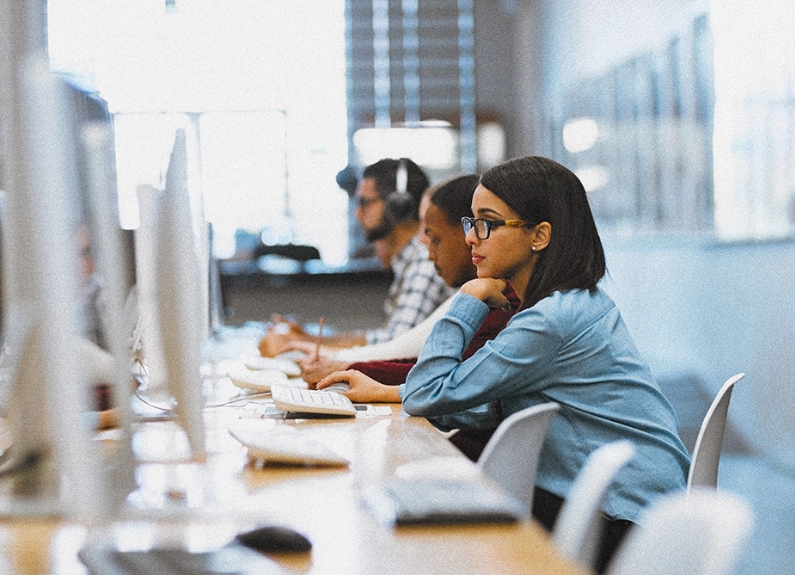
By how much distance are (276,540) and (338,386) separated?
4.65 feet

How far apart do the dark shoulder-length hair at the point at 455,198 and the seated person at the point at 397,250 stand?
63cm

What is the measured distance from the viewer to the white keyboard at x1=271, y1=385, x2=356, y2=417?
2006 millimetres

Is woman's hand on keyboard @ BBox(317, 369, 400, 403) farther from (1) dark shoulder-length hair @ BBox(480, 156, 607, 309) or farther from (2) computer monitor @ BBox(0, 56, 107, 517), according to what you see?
(2) computer monitor @ BBox(0, 56, 107, 517)

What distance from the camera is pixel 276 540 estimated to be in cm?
101

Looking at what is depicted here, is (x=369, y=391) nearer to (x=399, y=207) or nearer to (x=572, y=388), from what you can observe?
(x=572, y=388)

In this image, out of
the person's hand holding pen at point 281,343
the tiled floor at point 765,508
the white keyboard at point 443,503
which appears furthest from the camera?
the person's hand holding pen at point 281,343

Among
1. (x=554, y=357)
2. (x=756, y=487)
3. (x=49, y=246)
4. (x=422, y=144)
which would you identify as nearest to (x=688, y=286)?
(x=756, y=487)

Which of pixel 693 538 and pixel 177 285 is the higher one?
pixel 177 285

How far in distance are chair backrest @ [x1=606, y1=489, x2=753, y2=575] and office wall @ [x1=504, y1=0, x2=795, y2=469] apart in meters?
1.22

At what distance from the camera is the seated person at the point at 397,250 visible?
3467 mm

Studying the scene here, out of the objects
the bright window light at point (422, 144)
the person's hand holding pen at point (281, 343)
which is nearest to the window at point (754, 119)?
the person's hand holding pen at point (281, 343)

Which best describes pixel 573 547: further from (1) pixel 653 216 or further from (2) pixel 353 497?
(1) pixel 653 216

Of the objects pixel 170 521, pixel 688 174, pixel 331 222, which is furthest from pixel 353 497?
pixel 331 222

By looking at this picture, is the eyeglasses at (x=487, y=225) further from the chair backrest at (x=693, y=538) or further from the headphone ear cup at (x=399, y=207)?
the headphone ear cup at (x=399, y=207)
